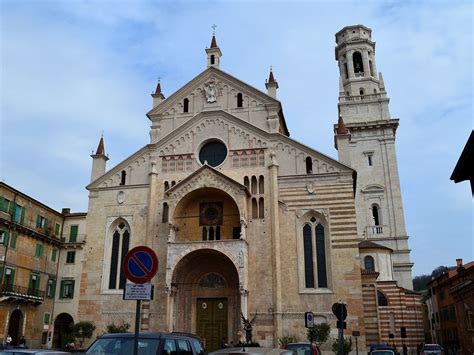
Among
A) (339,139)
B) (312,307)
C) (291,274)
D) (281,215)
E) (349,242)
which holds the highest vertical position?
(339,139)

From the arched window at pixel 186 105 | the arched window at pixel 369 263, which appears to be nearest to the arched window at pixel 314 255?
the arched window at pixel 186 105

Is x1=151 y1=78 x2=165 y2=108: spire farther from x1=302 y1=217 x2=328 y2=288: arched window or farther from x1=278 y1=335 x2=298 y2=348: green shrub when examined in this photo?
x1=278 y1=335 x2=298 y2=348: green shrub

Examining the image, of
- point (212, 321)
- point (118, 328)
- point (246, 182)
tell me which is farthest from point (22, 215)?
point (246, 182)

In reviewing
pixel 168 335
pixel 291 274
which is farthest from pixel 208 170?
pixel 168 335

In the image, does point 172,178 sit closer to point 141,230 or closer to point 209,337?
point 141,230

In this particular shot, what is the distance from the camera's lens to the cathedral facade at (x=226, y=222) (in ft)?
85.7

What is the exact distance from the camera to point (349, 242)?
86.4ft

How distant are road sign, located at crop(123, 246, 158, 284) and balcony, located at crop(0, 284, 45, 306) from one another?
81.8ft

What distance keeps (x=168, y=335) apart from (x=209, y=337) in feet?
63.7

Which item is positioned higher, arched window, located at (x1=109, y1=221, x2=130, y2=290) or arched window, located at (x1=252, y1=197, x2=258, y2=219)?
arched window, located at (x1=252, y1=197, x2=258, y2=219)

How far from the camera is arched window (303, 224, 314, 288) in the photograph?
26.4 meters

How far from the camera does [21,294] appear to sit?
2961 cm

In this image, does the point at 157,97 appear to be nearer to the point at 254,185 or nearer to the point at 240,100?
the point at 240,100

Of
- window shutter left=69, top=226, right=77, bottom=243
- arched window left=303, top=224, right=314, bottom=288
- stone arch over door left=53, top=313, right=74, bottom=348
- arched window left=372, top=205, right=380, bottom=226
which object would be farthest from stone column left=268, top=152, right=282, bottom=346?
arched window left=372, top=205, right=380, bottom=226
